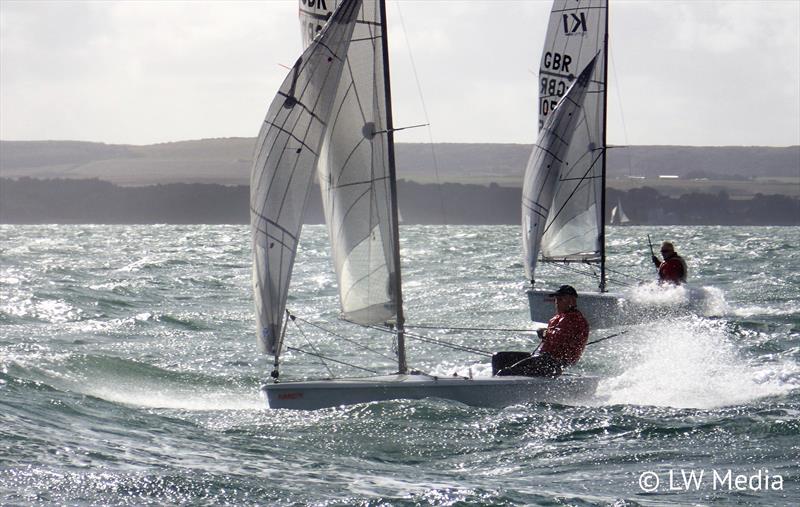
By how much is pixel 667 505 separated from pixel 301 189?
494 centimetres

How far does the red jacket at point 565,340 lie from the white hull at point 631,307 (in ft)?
24.3

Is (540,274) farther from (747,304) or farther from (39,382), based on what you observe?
(39,382)

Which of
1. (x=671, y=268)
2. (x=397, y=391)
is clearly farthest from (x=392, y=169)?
(x=671, y=268)

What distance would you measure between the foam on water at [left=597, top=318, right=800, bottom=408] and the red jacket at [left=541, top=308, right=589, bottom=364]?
0.58 metres

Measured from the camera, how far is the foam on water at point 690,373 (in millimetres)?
12289

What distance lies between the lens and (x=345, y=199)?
1178 cm

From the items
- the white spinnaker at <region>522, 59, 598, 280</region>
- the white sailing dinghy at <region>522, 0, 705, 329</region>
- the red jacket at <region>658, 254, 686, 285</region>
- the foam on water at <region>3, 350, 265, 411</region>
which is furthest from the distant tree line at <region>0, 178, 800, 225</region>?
the foam on water at <region>3, 350, 265, 411</region>

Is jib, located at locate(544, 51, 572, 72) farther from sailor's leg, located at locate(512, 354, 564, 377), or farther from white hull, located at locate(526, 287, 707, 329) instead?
sailor's leg, located at locate(512, 354, 564, 377)

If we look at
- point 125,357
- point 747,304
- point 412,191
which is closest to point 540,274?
point 747,304

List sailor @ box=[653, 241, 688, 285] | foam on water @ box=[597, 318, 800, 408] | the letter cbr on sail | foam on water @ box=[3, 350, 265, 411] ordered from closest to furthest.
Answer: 1. foam on water @ box=[597, 318, 800, 408]
2. foam on water @ box=[3, 350, 265, 411]
3. sailor @ box=[653, 241, 688, 285]
4. the letter cbr on sail

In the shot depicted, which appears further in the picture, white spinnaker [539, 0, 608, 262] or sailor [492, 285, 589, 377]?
white spinnaker [539, 0, 608, 262]

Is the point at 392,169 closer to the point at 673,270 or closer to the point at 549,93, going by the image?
the point at 673,270

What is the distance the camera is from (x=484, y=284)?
96.8ft

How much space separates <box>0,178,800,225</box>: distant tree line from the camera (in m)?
124
